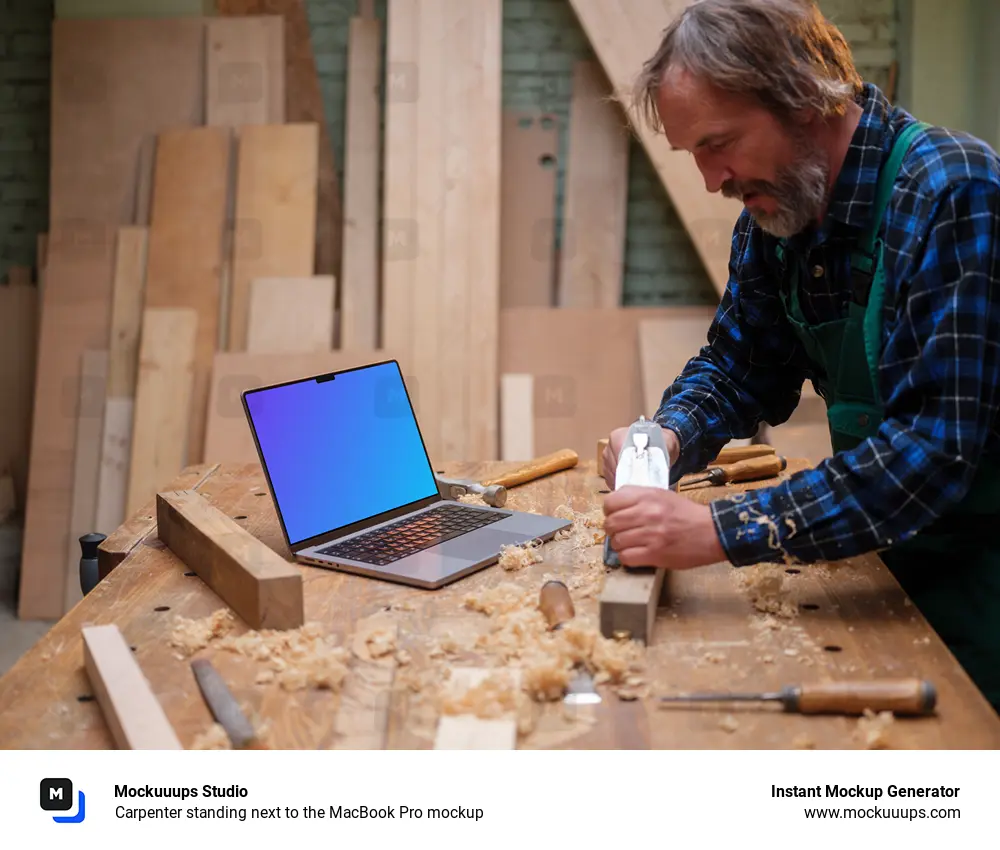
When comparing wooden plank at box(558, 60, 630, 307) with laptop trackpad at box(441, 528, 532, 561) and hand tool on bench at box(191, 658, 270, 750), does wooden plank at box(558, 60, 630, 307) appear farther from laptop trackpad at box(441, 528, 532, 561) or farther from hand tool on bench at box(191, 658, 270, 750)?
hand tool on bench at box(191, 658, 270, 750)

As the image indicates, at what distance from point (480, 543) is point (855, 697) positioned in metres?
0.58

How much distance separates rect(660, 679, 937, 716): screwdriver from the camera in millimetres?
942

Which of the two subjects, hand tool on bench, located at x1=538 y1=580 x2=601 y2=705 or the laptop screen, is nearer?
hand tool on bench, located at x1=538 y1=580 x2=601 y2=705

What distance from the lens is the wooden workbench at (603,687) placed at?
3.10 feet

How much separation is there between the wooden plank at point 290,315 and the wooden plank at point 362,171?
116 mm

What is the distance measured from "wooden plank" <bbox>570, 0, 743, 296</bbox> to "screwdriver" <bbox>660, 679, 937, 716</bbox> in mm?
2387

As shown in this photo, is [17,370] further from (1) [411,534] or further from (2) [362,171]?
(1) [411,534]

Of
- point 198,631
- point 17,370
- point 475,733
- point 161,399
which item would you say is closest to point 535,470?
point 198,631

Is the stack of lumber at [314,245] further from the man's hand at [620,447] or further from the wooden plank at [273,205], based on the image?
the man's hand at [620,447]

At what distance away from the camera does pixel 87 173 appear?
3373 millimetres

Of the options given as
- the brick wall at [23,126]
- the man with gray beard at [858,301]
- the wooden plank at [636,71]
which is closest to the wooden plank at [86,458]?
the brick wall at [23,126]

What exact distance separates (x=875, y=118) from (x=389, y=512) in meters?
0.82

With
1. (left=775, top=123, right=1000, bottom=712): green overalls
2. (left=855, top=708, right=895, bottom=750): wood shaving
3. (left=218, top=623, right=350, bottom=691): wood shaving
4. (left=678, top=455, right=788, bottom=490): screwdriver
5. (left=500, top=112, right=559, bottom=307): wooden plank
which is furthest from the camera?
(left=500, top=112, right=559, bottom=307): wooden plank
